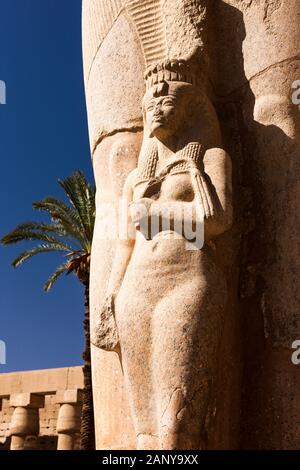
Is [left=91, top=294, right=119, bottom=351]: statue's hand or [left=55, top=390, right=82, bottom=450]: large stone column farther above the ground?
[left=55, top=390, right=82, bottom=450]: large stone column

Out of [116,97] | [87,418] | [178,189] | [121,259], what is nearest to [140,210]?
[178,189]

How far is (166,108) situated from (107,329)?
1.20 m

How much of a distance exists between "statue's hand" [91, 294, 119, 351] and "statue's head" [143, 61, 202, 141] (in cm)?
94

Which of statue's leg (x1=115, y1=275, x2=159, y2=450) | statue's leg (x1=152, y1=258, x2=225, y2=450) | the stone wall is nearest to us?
statue's leg (x1=152, y1=258, x2=225, y2=450)

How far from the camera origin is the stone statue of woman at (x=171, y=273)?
Answer: 316 cm

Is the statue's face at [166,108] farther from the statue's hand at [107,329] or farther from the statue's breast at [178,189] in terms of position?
the statue's hand at [107,329]

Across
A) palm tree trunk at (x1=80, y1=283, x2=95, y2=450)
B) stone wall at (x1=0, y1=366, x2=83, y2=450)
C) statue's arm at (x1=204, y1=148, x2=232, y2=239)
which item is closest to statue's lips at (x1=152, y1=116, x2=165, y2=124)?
statue's arm at (x1=204, y1=148, x2=232, y2=239)

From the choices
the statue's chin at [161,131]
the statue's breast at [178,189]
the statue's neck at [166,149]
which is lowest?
the statue's breast at [178,189]

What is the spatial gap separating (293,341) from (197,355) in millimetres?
598

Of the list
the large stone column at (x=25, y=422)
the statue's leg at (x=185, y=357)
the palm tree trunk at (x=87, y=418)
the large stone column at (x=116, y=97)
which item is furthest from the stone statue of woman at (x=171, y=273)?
the large stone column at (x=25, y=422)

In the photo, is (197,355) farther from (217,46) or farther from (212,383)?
(217,46)

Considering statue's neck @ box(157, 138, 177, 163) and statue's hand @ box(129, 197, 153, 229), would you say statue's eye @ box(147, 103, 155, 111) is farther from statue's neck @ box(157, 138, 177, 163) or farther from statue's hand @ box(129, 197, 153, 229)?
statue's hand @ box(129, 197, 153, 229)

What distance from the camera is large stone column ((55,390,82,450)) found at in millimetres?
10836

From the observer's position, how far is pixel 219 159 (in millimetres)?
3600
